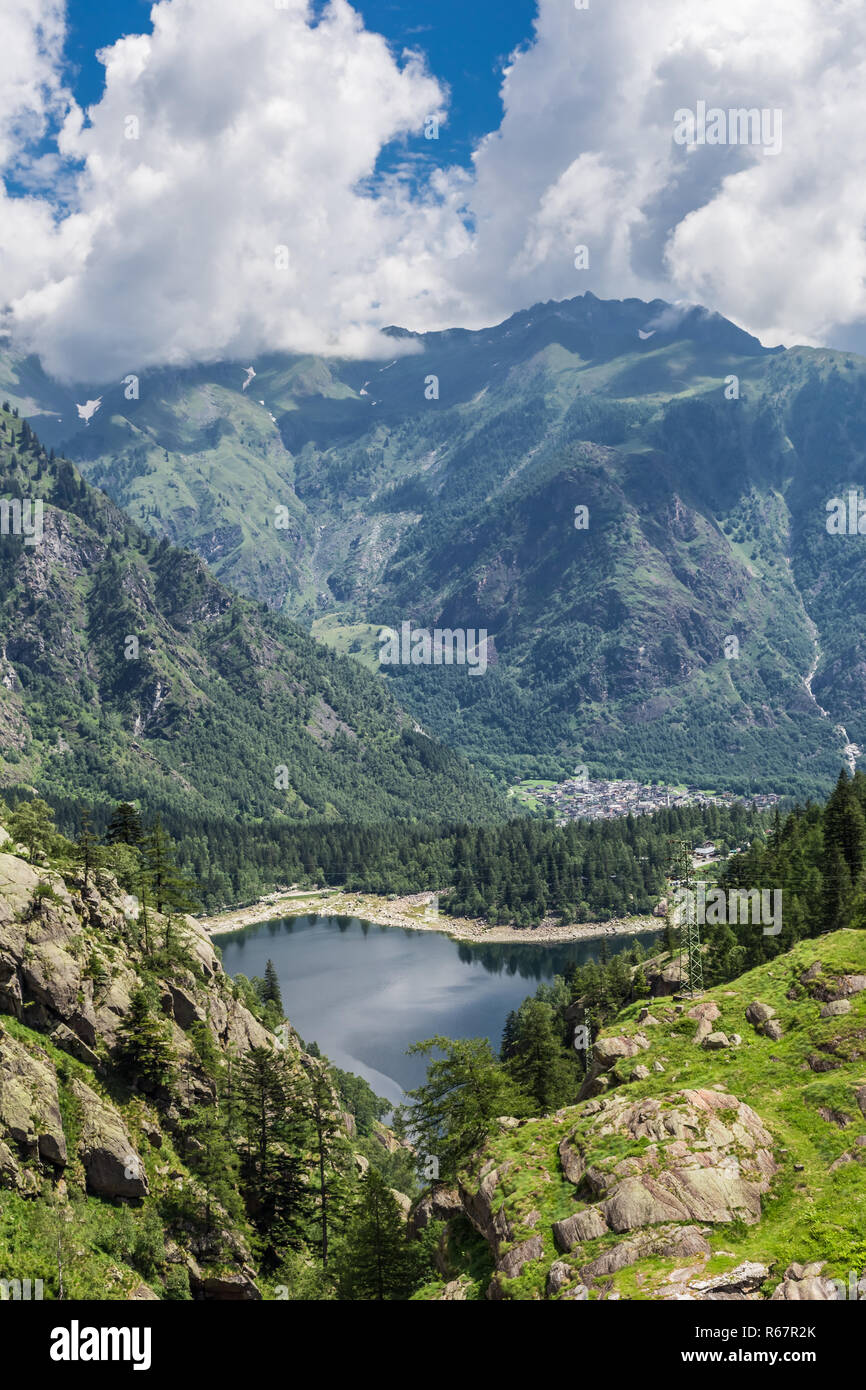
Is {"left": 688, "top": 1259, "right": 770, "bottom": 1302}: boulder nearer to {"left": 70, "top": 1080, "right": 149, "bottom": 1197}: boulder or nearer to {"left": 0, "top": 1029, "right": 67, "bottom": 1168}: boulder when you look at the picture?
{"left": 0, "top": 1029, "right": 67, "bottom": 1168}: boulder

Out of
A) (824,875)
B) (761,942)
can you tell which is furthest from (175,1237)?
(824,875)

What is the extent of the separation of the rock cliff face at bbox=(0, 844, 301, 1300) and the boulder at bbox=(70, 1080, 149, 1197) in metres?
0.05

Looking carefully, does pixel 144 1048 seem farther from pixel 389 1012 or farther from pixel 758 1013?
pixel 389 1012

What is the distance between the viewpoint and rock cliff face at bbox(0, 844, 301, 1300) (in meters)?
47.0

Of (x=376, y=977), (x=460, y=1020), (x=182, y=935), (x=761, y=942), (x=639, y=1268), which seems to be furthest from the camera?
(x=376, y=977)

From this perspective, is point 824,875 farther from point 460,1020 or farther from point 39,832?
point 460,1020

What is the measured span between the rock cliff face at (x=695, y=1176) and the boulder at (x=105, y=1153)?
15.1 metres

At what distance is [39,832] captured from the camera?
6988 centimetres

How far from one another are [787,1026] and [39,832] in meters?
49.8

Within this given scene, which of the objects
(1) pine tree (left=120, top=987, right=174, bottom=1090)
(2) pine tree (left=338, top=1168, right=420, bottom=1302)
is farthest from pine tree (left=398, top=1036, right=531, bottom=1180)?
(1) pine tree (left=120, top=987, right=174, bottom=1090)

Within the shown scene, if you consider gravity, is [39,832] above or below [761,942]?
above

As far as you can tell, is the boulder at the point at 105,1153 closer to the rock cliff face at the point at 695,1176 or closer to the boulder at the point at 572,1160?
the rock cliff face at the point at 695,1176

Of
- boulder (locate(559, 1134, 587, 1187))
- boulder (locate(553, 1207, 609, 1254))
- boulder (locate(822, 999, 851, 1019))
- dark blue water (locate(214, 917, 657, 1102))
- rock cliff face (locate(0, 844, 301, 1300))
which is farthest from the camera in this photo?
dark blue water (locate(214, 917, 657, 1102))

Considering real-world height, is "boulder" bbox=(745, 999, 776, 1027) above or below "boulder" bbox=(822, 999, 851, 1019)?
below
